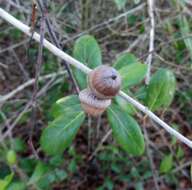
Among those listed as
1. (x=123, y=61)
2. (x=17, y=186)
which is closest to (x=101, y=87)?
(x=123, y=61)

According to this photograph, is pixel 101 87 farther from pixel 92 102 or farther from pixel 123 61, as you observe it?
pixel 123 61

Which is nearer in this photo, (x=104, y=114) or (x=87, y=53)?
(x=87, y=53)

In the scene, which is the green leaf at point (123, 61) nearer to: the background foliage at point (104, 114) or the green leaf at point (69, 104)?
the green leaf at point (69, 104)

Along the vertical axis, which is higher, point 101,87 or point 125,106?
point 101,87

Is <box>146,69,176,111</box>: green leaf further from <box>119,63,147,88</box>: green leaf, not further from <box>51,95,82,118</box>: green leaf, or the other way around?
<box>51,95,82,118</box>: green leaf

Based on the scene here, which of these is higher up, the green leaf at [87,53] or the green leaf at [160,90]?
the green leaf at [87,53]

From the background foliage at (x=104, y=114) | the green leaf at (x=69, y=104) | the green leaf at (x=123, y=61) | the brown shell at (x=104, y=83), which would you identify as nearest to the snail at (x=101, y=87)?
the brown shell at (x=104, y=83)

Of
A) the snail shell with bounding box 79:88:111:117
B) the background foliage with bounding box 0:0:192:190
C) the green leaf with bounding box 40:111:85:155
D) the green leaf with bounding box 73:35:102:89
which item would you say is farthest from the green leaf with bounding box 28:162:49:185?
the snail shell with bounding box 79:88:111:117
